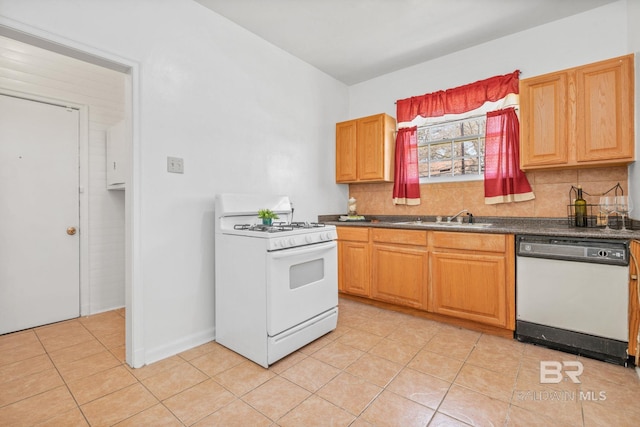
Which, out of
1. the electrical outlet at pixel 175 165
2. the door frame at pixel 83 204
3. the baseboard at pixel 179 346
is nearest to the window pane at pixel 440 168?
the electrical outlet at pixel 175 165

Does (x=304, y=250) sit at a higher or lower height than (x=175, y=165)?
lower

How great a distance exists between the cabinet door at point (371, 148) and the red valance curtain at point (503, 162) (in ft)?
3.68

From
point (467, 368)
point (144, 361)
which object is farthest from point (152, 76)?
point (467, 368)

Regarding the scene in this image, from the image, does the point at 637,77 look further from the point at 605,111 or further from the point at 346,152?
the point at 346,152

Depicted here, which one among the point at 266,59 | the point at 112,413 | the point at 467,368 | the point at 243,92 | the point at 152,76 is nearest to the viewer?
the point at 112,413

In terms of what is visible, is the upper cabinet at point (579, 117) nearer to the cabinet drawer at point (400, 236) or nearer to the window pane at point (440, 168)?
the window pane at point (440, 168)

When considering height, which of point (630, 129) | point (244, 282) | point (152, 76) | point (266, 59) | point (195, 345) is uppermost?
point (266, 59)

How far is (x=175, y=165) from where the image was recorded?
2281 mm

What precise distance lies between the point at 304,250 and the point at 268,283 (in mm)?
388

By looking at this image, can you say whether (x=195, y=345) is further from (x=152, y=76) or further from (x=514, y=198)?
(x=514, y=198)

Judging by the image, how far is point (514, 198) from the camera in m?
2.88

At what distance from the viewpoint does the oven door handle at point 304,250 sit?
2033 mm

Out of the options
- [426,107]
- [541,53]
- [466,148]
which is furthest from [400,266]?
[541,53]

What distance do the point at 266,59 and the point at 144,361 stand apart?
2881mm
